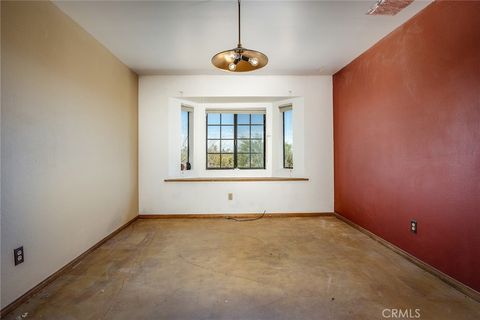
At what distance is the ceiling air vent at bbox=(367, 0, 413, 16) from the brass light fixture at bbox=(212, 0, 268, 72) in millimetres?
1105

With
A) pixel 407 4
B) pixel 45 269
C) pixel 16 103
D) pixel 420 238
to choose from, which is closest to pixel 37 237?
pixel 45 269

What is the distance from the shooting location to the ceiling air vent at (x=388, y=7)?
6.55ft

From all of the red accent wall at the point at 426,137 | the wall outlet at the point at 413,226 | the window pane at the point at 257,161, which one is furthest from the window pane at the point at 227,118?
the wall outlet at the point at 413,226

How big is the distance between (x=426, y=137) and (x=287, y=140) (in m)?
2.25

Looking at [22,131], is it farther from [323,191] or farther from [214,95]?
[323,191]

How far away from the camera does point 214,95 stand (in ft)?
12.8

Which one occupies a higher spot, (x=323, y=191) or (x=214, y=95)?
(x=214, y=95)

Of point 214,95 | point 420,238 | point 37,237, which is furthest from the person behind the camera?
point 214,95

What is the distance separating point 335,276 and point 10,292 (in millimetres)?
2391

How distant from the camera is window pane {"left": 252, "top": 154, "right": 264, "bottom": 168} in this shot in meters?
4.29

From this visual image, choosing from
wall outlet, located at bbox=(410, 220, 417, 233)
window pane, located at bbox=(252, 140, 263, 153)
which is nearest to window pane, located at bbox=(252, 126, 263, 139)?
window pane, located at bbox=(252, 140, 263, 153)

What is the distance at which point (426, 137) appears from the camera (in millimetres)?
2094

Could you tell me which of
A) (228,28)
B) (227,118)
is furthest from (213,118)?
(228,28)

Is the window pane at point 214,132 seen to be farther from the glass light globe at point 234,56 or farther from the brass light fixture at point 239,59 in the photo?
the glass light globe at point 234,56
